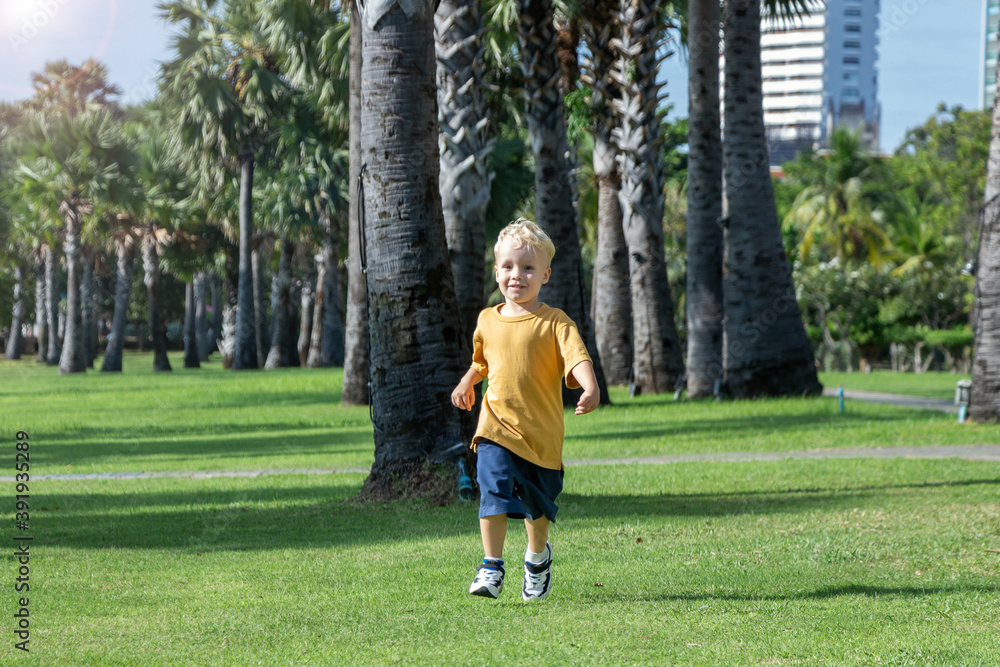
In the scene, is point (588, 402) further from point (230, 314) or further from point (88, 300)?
point (88, 300)

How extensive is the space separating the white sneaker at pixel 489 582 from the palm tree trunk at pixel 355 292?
539 inches

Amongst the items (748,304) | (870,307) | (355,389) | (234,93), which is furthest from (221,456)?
(870,307)

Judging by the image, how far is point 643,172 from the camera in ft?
64.5

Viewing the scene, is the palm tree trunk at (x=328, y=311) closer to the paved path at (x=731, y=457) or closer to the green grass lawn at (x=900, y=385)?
the green grass lawn at (x=900, y=385)

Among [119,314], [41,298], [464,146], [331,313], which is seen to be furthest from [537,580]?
[41,298]

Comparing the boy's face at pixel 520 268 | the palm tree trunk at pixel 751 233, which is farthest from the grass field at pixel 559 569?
the palm tree trunk at pixel 751 233

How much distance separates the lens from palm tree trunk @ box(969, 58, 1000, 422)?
13320 millimetres

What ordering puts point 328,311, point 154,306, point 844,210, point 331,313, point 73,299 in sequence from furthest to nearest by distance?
point 844,210 < point 154,306 < point 331,313 < point 328,311 < point 73,299

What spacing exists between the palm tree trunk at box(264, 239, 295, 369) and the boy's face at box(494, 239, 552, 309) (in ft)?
119

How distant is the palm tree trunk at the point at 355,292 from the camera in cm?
1880

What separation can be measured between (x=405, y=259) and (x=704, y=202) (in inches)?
440

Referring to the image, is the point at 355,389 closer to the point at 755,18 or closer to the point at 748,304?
the point at 748,304

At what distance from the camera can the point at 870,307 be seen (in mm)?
43750

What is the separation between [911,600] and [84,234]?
38895mm
